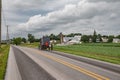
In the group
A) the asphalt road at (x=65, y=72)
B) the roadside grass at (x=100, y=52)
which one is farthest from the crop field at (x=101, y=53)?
the asphalt road at (x=65, y=72)

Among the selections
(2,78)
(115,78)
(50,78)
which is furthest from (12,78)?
(115,78)

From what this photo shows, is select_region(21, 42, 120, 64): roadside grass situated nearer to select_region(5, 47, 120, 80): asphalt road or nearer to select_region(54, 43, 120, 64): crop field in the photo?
select_region(54, 43, 120, 64): crop field

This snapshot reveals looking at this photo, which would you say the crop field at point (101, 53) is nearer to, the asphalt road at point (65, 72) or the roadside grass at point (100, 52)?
the roadside grass at point (100, 52)

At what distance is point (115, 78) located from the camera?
12.1 m

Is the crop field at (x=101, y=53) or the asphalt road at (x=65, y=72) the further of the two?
the crop field at (x=101, y=53)

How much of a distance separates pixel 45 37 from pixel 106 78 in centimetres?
4351

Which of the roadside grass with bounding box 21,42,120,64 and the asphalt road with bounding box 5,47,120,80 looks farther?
the roadside grass with bounding box 21,42,120,64

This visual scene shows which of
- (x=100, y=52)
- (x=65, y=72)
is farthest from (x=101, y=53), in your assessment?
(x=65, y=72)

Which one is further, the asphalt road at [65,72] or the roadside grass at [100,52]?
the roadside grass at [100,52]

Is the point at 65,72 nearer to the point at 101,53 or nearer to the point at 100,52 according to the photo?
the point at 101,53

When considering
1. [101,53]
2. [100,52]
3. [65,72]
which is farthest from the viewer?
[100,52]

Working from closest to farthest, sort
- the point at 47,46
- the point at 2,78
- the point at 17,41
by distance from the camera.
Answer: the point at 2,78
the point at 47,46
the point at 17,41

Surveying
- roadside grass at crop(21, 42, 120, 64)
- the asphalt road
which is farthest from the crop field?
the asphalt road

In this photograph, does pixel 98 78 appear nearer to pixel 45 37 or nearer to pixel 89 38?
pixel 45 37
